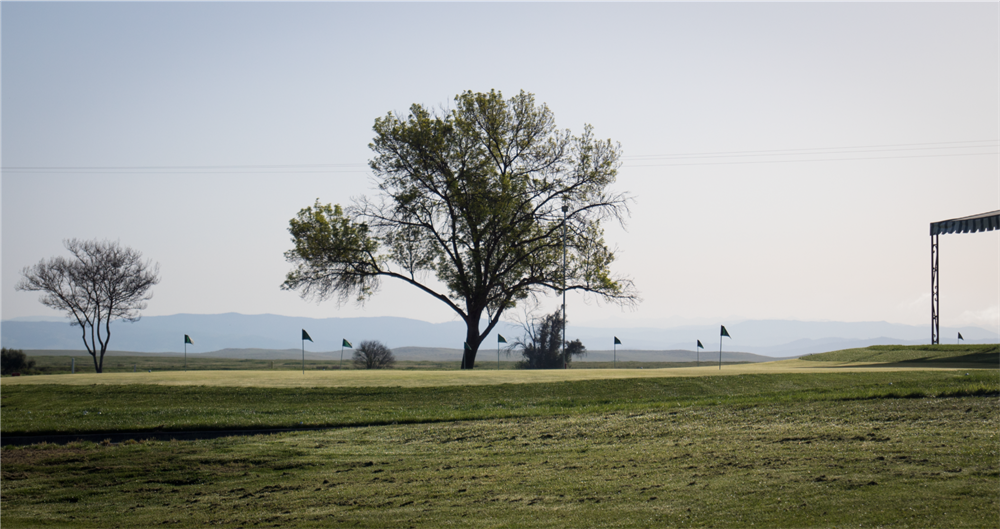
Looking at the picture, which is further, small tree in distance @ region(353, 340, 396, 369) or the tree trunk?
small tree in distance @ region(353, 340, 396, 369)

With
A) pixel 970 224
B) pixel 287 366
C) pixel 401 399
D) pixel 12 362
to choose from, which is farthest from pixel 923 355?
pixel 12 362

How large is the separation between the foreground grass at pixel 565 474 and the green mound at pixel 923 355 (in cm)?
1876

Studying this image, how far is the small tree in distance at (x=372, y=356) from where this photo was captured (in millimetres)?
51494

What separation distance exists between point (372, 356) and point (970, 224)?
37770 millimetres

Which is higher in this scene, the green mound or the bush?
the green mound

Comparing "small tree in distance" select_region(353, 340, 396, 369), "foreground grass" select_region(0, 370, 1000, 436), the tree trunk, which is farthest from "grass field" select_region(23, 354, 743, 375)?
"foreground grass" select_region(0, 370, 1000, 436)

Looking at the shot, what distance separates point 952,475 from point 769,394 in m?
12.4

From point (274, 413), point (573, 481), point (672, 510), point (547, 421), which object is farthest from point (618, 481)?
point (274, 413)

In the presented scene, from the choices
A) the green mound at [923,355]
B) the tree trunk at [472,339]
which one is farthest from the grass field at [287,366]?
the green mound at [923,355]

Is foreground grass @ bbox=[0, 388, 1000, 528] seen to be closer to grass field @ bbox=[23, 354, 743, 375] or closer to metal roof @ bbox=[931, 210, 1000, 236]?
grass field @ bbox=[23, 354, 743, 375]

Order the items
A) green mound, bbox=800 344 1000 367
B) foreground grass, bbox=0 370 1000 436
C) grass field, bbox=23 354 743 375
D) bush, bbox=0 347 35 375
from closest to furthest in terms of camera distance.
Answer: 1. foreground grass, bbox=0 370 1000 436
2. green mound, bbox=800 344 1000 367
3. bush, bbox=0 347 35 375
4. grass field, bbox=23 354 743 375

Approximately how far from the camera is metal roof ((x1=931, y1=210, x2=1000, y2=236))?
3862 cm

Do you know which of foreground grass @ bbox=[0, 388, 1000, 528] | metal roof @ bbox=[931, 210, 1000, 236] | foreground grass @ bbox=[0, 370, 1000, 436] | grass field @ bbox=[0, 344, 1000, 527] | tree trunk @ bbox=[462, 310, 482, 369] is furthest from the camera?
tree trunk @ bbox=[462, 310, 482, 369]

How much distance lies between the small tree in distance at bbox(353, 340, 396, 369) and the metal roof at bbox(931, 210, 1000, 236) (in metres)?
35.7
